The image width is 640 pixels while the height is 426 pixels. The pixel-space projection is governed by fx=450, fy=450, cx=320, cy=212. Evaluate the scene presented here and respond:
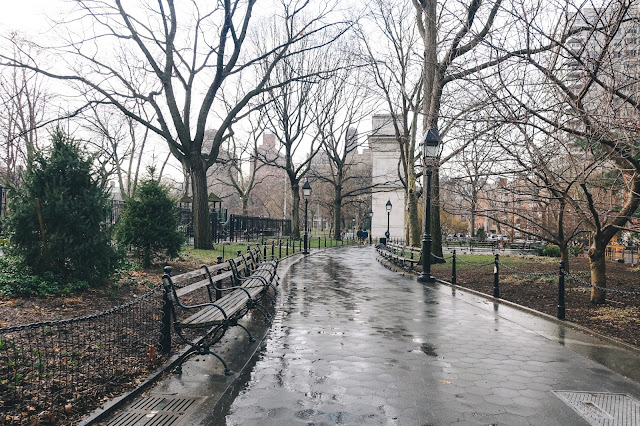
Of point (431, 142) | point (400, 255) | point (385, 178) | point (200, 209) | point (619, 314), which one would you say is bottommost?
point (619, 314)

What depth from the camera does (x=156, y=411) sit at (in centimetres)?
399

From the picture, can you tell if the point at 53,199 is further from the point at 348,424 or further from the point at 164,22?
the point at 164,22

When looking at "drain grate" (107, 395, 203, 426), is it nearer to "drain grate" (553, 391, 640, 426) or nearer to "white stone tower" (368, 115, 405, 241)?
"drain grate" (553, 391, 640, 426)

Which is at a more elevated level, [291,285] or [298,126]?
[298,126]

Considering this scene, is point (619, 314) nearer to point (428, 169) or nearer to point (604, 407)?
point (604, 407)

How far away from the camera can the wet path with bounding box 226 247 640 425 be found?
401 centimetres

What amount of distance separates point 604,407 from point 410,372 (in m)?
1.86

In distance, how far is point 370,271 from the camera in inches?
674

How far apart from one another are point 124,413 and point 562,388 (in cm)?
432

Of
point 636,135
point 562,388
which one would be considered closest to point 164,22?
point 636,135

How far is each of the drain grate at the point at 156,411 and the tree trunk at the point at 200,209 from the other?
1519 centimetres

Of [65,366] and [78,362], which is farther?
[78,362]

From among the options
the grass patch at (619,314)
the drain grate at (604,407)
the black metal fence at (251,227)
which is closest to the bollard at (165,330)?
the drain grate at (604,407)

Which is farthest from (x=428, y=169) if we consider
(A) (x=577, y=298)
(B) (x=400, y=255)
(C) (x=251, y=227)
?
(C) (x=251, y=227)
